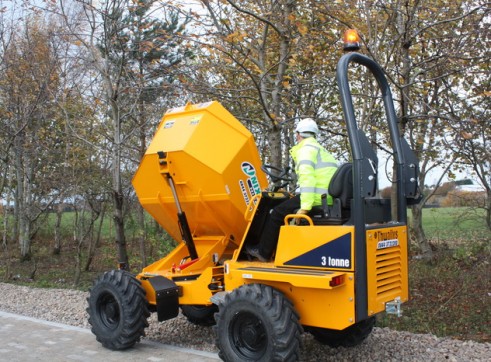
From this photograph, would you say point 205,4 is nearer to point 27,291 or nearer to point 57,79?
point 57,79

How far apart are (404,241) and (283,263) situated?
128 cm

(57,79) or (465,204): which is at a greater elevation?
(57,79)

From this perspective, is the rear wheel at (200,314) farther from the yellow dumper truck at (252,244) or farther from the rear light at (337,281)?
the rear light at (337,281)

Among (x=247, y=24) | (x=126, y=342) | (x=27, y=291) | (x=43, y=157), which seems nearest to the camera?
(x=126, y=342)

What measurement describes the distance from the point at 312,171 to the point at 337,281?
42.5 inches

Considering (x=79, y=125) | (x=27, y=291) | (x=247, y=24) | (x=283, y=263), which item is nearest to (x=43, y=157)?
(x=79, y=125)

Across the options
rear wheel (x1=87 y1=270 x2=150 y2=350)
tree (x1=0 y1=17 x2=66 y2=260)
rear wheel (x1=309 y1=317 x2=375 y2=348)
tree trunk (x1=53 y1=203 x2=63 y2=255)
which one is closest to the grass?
tree trunk (x1=53 y1=203 x2=63 y2=255)

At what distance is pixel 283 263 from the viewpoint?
5.24m

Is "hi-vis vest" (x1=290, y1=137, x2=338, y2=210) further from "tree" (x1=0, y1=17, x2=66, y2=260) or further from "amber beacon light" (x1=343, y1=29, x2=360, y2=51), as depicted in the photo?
"tree" (x1=0, y1=17, x2=66, y2=260)

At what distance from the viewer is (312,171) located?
516cm

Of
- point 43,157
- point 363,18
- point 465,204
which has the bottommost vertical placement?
point 465,204

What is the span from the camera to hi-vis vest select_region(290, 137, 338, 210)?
514cm

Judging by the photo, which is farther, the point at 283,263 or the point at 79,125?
the point at 79,125

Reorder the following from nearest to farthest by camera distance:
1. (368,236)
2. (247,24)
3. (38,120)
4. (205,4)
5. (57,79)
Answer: (368,236) < (205,4) < (247,24) < (57,79) < (38,120)
